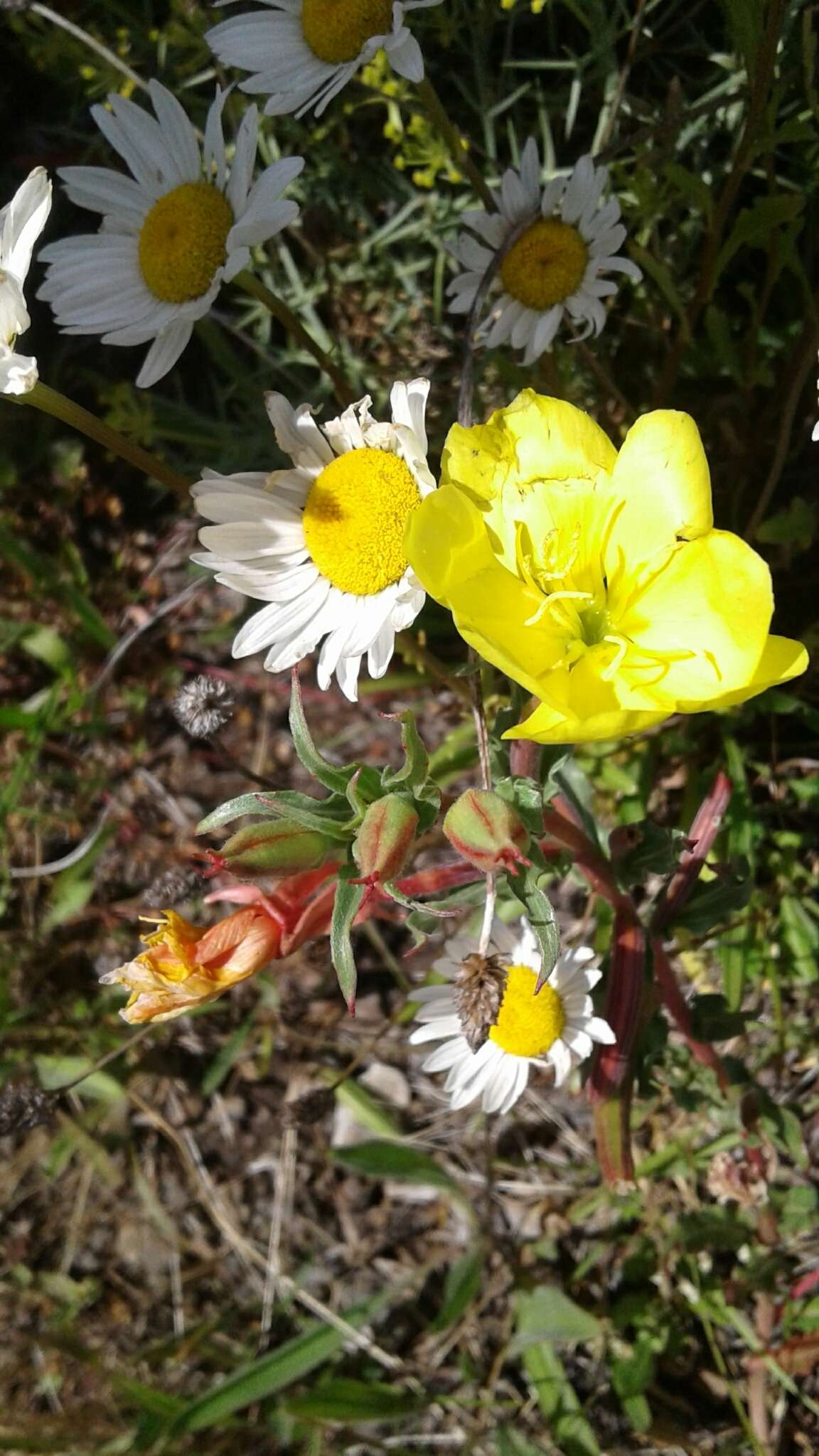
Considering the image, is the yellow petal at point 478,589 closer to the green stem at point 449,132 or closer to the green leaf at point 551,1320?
the green stem at point 449,132

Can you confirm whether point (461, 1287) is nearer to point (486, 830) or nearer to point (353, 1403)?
point (353, 1403)

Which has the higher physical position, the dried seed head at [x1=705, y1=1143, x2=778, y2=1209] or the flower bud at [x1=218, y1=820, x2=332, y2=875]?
the flower bud at [x1=218, y1=820, x2=332, y2=875]

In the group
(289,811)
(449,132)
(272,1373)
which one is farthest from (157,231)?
(272,1373)

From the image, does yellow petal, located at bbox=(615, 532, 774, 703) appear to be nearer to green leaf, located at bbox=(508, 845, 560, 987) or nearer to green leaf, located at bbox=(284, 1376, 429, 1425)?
green leaf, located at bbox=(508, 845, 560, 987)

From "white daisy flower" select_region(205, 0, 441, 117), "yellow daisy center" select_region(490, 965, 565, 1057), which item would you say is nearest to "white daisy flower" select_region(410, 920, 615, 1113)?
"yellow daisy center" select_region(490, 965, 565, 1057)

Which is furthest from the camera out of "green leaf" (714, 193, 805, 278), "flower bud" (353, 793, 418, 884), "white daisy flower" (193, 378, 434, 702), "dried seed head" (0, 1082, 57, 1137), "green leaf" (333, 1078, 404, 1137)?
"green leaf" (333, 1078, 404, 1137)

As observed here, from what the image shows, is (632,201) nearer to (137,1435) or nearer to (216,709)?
(216,709)
